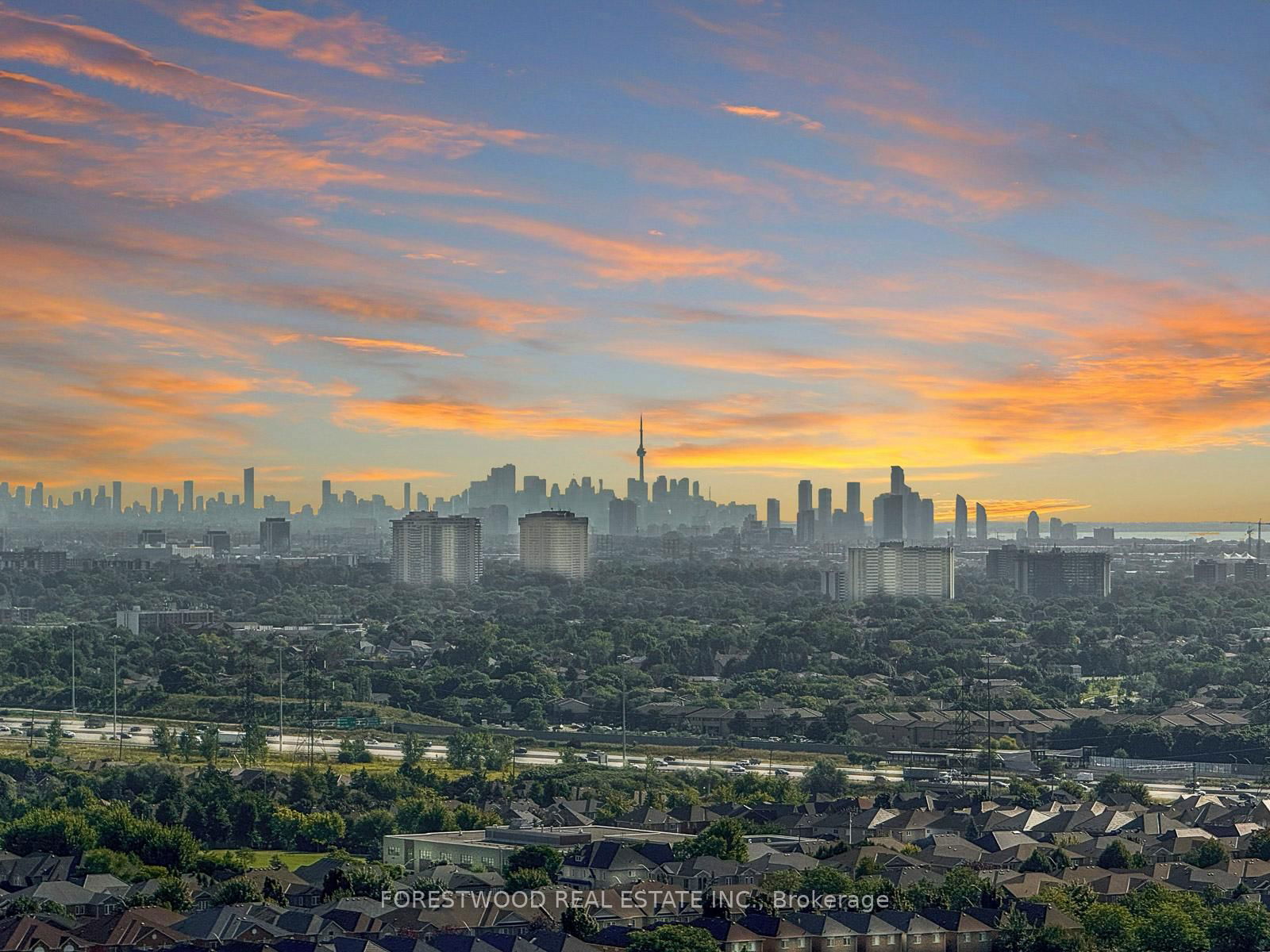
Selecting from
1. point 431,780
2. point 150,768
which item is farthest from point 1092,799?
point 150,768

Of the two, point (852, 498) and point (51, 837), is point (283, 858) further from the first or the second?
point (852, 498)

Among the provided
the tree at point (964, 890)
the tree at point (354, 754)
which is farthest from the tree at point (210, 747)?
the tree at point (964, 890)

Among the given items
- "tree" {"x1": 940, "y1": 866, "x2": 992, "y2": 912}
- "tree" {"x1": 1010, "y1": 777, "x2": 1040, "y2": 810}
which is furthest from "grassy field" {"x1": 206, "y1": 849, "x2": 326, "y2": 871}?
"tree" {"x1": 1010, "y1": 777, "x2": 1040, "y2": 810}

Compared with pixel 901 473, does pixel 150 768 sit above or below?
below

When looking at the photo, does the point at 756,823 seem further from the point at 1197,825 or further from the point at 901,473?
the point at 901,473

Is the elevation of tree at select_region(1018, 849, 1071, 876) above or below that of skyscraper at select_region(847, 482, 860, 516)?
below

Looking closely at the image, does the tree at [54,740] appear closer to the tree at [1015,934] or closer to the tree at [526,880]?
the tree at [526,880]

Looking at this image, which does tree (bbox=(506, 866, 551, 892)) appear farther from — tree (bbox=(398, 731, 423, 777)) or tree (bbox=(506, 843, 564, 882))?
tree (bbox=(398, 731, 423, 777))

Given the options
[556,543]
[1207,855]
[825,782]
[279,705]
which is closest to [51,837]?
[825,782]
